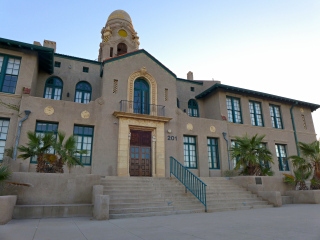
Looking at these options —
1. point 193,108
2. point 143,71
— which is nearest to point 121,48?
point 143,71

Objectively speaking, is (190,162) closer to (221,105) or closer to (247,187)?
(247,187)

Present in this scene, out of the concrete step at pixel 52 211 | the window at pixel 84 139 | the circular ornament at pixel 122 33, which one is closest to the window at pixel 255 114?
the window at pixel 84 139

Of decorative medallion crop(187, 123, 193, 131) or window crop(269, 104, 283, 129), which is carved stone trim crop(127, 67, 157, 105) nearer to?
decorative medallion crop(187, 123, 193, 131)

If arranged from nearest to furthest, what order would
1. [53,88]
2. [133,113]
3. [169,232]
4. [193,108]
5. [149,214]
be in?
[169,232] < [149,214] < [133,113] < [53,88] < [193,108]

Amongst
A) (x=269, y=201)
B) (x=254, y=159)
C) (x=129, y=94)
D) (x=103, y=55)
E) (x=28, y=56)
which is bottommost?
(x=269, y=201)

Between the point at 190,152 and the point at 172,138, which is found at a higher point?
the point at 172,138

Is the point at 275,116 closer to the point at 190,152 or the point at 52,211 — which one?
the point at 190,152

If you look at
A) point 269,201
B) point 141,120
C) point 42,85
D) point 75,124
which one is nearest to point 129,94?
point 141,120

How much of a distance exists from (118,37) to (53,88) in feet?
36.7

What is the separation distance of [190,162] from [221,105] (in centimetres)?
565

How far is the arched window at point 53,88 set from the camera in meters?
16.1

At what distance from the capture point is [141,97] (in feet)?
52.3

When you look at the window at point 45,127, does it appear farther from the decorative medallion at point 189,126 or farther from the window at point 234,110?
the window at point 234,110

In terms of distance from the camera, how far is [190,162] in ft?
52.1
